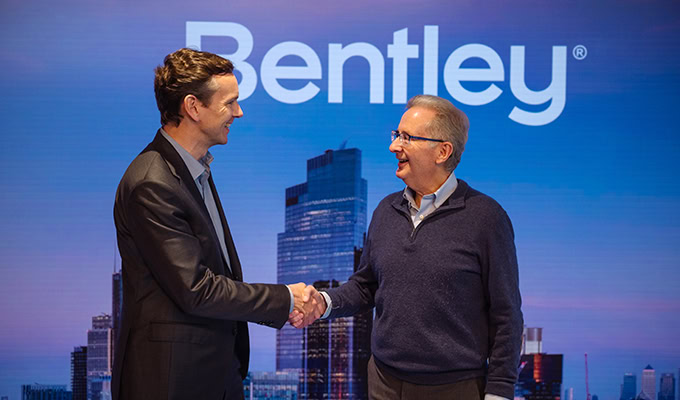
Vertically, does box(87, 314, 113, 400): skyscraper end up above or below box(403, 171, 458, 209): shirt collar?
below

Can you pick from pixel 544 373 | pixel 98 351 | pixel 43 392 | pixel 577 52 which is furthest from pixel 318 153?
pixel 43 392

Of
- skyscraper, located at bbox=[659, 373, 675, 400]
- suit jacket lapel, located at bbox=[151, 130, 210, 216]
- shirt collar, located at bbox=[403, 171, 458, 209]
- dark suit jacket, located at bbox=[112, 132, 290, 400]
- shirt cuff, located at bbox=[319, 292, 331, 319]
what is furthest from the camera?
skyscraper, located at bbox=[659, 373, 675, 400]

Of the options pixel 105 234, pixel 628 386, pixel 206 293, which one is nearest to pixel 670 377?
pixel 628 386

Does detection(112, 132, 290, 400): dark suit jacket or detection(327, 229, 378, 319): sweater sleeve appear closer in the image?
detection(112, 132, 290, 400): dark suit jacket

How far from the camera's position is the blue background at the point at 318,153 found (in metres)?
4.07

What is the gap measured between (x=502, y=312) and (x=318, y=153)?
2366 mm

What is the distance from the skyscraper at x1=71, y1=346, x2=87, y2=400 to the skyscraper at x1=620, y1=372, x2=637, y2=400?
359 centimetres

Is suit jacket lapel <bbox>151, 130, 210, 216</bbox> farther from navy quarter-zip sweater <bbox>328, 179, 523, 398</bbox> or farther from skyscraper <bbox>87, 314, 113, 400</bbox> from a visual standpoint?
skyscraper <bbox>87, 314, 113, 400</bbox>

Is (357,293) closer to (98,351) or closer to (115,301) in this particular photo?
(115,301)

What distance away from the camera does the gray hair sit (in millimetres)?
2141

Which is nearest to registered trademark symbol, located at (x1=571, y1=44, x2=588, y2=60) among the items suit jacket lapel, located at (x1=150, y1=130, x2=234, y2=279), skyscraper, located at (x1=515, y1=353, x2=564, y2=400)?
skyscraper, located at (x1=515, y1=353, x2=564, y2=400)

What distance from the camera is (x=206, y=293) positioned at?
1.71m

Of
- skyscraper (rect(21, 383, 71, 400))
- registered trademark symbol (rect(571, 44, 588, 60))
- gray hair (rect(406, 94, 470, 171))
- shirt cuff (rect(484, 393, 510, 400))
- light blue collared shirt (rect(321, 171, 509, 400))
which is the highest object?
registered trademark symbol (rect(571, 44, 588, 60))

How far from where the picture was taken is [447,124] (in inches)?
84.5
